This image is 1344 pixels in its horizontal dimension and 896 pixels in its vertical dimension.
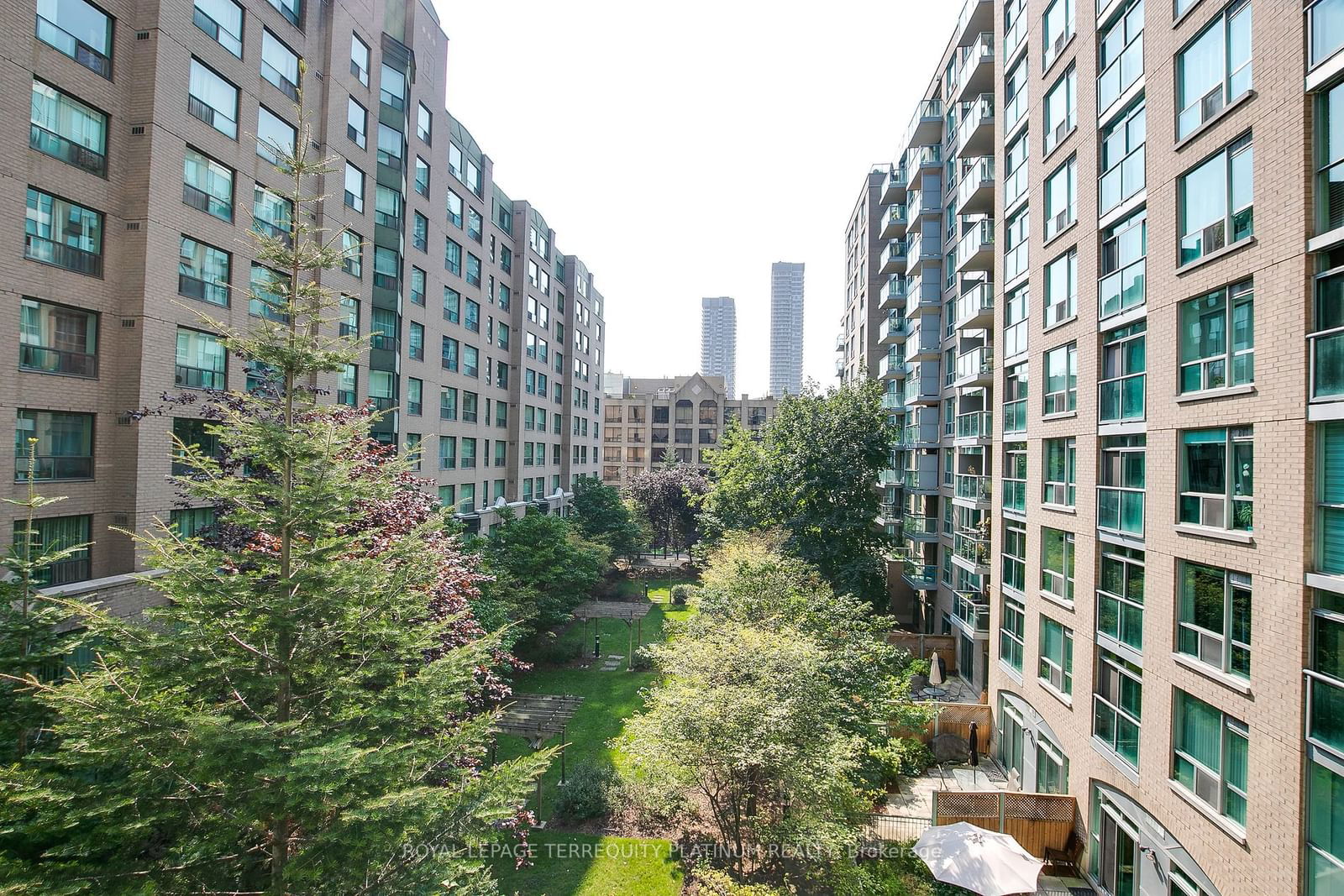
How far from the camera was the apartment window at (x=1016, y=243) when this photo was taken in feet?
59.7

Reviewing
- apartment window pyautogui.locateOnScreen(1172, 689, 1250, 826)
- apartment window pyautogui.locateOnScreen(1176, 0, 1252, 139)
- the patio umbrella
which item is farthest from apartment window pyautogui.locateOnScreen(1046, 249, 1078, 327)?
the patio umbrella

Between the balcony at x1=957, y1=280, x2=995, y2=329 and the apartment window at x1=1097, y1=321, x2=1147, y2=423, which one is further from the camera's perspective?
the balcony at x1=957, y1=280, x2=995, y2=329

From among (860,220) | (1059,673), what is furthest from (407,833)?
(860,220)

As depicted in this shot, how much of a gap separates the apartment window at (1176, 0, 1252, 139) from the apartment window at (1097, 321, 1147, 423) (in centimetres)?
379

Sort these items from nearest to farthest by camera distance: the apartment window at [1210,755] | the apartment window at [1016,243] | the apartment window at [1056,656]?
the apartment window at [1210,755] < the apartment window at [1056,656] < the apartment window at [1016,243]

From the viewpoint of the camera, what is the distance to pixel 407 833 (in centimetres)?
739

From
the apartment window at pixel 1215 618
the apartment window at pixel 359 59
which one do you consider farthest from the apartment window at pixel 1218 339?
the apartment window at pixel 359 59

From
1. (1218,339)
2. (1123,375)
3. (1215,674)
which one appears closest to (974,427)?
(1123,375)

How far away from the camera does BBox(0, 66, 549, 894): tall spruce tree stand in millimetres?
6535

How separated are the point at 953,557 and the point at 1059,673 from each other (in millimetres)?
9341

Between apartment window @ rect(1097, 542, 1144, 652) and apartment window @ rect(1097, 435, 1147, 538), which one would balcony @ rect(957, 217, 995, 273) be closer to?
apartment window @ rect(1097, 435, 1147, 538)

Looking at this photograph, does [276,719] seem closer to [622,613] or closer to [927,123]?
[622,613]

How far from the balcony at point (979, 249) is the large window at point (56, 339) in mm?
26566

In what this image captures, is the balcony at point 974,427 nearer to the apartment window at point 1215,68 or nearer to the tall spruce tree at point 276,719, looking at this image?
the apartment window at point 1215,68
